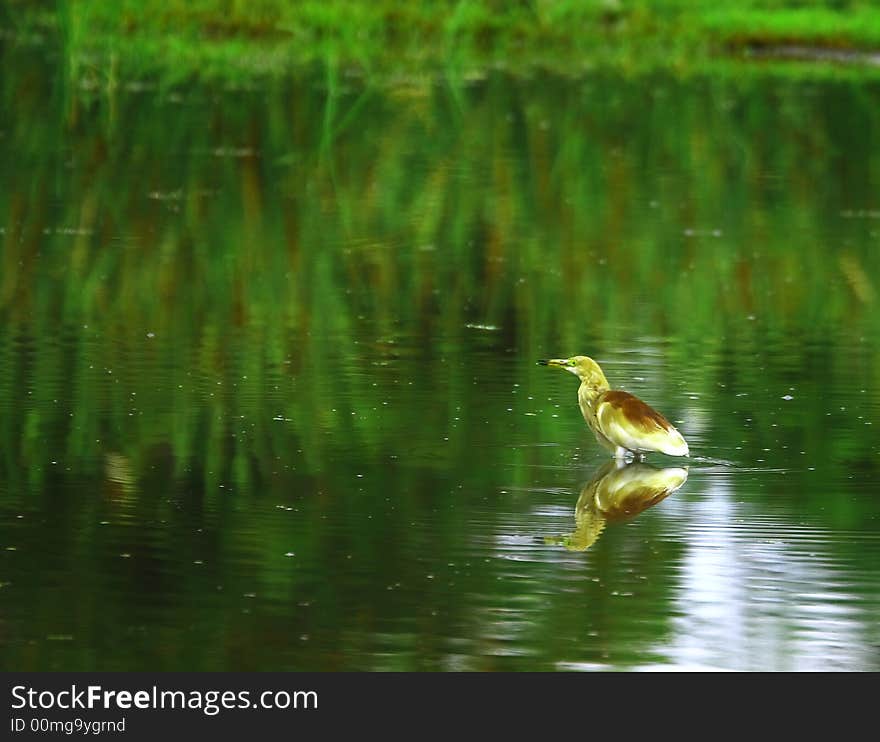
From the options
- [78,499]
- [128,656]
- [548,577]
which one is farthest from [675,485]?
[128,656]

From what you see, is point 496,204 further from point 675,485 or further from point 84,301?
point 675,485

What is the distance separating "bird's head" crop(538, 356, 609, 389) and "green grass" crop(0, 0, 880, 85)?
1893cm

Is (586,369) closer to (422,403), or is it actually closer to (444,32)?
(422,403)

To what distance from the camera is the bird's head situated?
9.94 metres

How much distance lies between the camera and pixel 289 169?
19.5 meters

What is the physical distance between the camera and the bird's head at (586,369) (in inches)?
391

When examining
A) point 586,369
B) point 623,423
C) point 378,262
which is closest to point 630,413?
point 623,423

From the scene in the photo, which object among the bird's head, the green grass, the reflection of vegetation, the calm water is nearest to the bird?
the bird's head

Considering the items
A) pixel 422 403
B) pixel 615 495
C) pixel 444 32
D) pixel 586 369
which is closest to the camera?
pixel 615 495

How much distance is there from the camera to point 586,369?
1002 cm

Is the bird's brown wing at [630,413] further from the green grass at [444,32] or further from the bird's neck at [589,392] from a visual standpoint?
the green grass at [444,32]

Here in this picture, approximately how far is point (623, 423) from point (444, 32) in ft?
86.4

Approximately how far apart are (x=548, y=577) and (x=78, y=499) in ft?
6.20

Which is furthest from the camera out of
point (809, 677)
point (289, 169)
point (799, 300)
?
point (289, 169)
